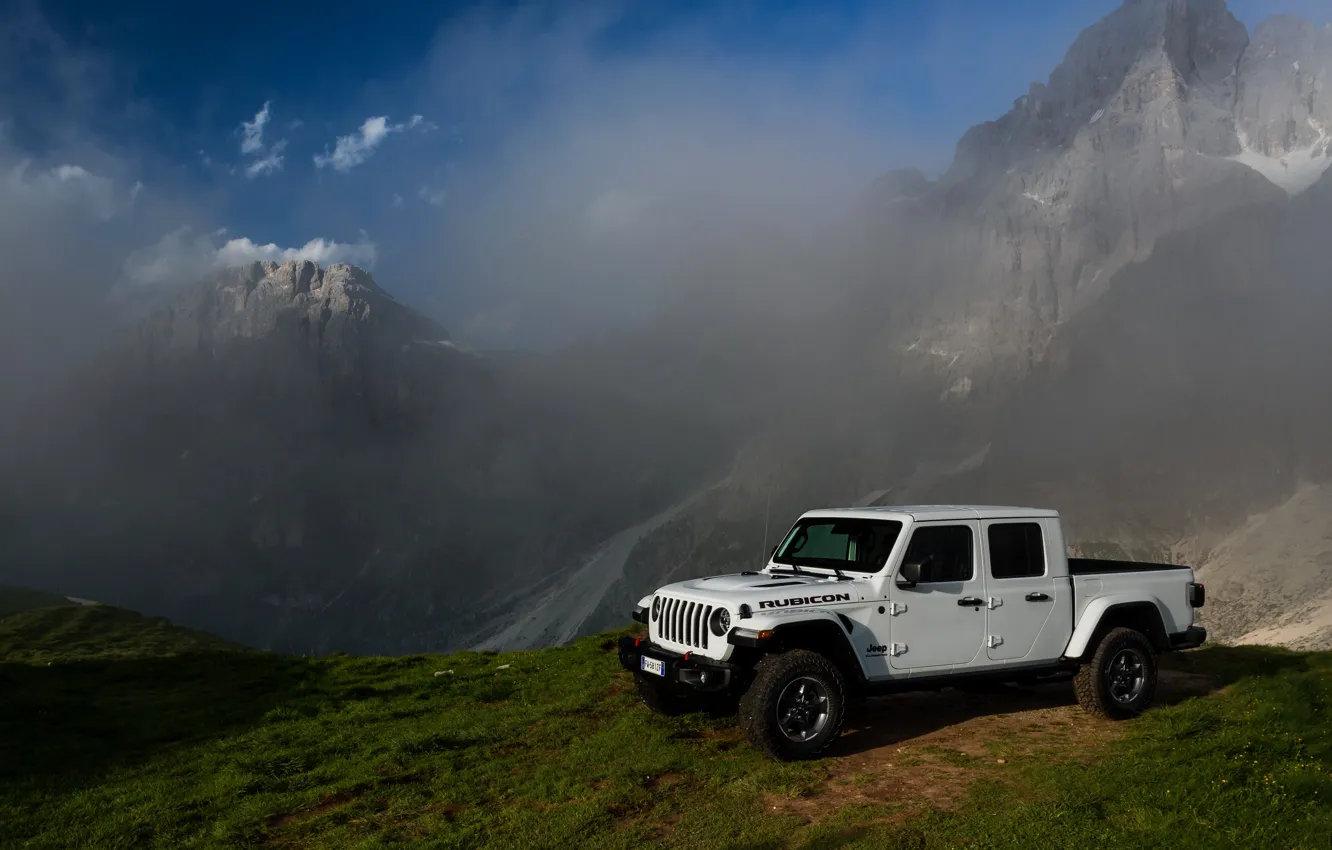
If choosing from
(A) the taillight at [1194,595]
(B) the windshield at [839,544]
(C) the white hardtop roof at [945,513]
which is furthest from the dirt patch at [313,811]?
(A) the taillight at [1194,595]

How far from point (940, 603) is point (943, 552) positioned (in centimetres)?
58

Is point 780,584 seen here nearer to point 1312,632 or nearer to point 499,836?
point 499,836

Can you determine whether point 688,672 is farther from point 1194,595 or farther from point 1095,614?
point 1194,595

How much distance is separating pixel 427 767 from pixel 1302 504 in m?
236

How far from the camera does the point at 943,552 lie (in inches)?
374

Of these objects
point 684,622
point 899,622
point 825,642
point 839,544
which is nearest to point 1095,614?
point 899,622

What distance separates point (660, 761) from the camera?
8703 mm

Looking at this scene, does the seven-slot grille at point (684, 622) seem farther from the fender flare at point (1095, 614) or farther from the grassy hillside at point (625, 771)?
the fender flare at point (1095, 614)

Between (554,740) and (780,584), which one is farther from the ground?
(780,584)

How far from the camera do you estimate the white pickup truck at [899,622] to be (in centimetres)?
844

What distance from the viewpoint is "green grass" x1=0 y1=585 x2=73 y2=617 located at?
210 ft

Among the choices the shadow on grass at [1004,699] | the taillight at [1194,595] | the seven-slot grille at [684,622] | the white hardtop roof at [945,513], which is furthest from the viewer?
the taillight at [1194,595]

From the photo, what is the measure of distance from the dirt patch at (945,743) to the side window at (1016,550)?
5.83 ft

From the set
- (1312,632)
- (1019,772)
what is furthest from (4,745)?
(1312,632)
